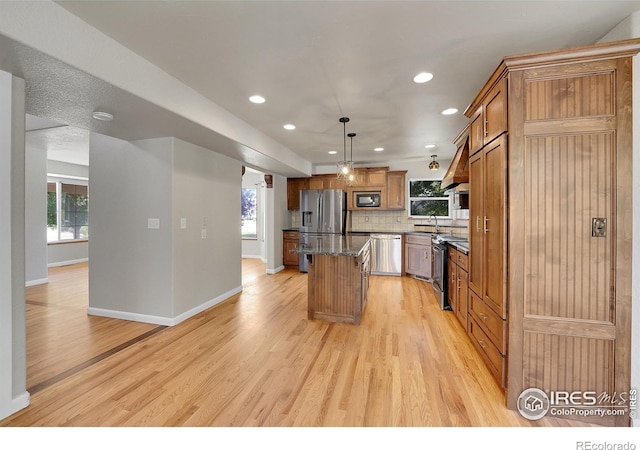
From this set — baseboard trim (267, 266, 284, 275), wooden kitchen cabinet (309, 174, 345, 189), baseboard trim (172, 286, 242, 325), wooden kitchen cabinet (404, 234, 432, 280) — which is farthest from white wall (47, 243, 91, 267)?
wooden kitchen cabinet (404, 234, 432, 280)

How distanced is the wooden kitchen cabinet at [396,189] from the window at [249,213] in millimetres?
4091

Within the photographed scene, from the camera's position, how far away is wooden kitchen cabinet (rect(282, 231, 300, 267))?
20.8ft

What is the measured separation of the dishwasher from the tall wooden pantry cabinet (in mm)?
3802

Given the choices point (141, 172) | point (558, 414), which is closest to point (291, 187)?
point (141, 172)

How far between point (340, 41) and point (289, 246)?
196 inches

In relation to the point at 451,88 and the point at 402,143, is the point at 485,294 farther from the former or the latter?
the point at 402,143

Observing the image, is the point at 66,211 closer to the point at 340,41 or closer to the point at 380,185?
the point at 380,185

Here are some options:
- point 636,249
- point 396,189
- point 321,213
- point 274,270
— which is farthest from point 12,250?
point 396,189

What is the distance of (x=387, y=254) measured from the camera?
566cm

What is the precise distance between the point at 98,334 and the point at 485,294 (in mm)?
Answer: 3855

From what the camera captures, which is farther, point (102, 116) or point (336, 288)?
point (336, 288)

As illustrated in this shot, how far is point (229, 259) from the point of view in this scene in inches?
165

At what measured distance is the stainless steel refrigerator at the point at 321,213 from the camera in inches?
233

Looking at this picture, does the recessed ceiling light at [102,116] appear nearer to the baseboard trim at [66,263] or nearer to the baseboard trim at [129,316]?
the baseboard trim at [129,316]
